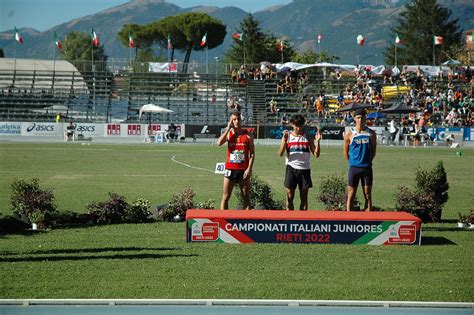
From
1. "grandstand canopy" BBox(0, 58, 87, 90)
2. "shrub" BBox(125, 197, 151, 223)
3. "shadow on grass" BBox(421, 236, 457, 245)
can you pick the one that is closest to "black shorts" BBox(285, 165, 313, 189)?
"shadow on grass" BBox(421, 236, 457, 245)

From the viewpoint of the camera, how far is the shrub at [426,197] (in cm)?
1355

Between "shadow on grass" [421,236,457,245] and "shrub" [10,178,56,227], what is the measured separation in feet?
19.4

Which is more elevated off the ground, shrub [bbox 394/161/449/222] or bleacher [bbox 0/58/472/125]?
bleacher [bbox 0/58/472/125]

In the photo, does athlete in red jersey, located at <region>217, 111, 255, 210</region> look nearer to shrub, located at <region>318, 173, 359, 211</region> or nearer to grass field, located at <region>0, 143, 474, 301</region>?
grass field, located at <region>0, 143, 474, 301</region>

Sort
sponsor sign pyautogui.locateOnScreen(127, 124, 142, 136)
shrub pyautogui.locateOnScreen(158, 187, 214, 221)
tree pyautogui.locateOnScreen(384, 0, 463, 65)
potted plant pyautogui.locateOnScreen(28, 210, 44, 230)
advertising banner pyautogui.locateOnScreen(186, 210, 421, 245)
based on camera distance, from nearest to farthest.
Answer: advertising banner pyautogui.locateOnScreen(186, 210, 421, 245), potted plant pyautogui.locateOnScreen(28, 210, 44, 230), shrub pyautogui.locateOnScreen(158, 187, 214, 221), sponsor sign pyautogui.locateOnScreen(127, 124, 142, 136), tree pyautogui.locateOnScreen(384, 0, 463, 65)

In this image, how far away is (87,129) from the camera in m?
49.1

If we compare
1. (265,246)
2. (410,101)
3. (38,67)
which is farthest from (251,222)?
(38,67)

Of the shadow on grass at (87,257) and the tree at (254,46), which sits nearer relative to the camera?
the shadow on grass at (87,257)

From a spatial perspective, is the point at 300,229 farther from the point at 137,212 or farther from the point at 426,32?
the point at 426,32

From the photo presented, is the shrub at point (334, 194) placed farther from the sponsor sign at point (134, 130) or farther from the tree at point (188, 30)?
the tree at point (188, 30)

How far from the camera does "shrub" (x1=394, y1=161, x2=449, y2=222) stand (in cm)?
1355

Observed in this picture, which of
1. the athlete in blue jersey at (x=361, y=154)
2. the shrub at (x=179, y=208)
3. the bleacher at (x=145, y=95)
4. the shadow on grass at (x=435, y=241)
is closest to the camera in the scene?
the shadow on grass at (x=435, y=241)

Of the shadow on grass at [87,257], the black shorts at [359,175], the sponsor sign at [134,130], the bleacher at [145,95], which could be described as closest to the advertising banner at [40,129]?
the bleacher at [145,95]

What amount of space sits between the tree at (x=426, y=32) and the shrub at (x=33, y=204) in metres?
71.0
